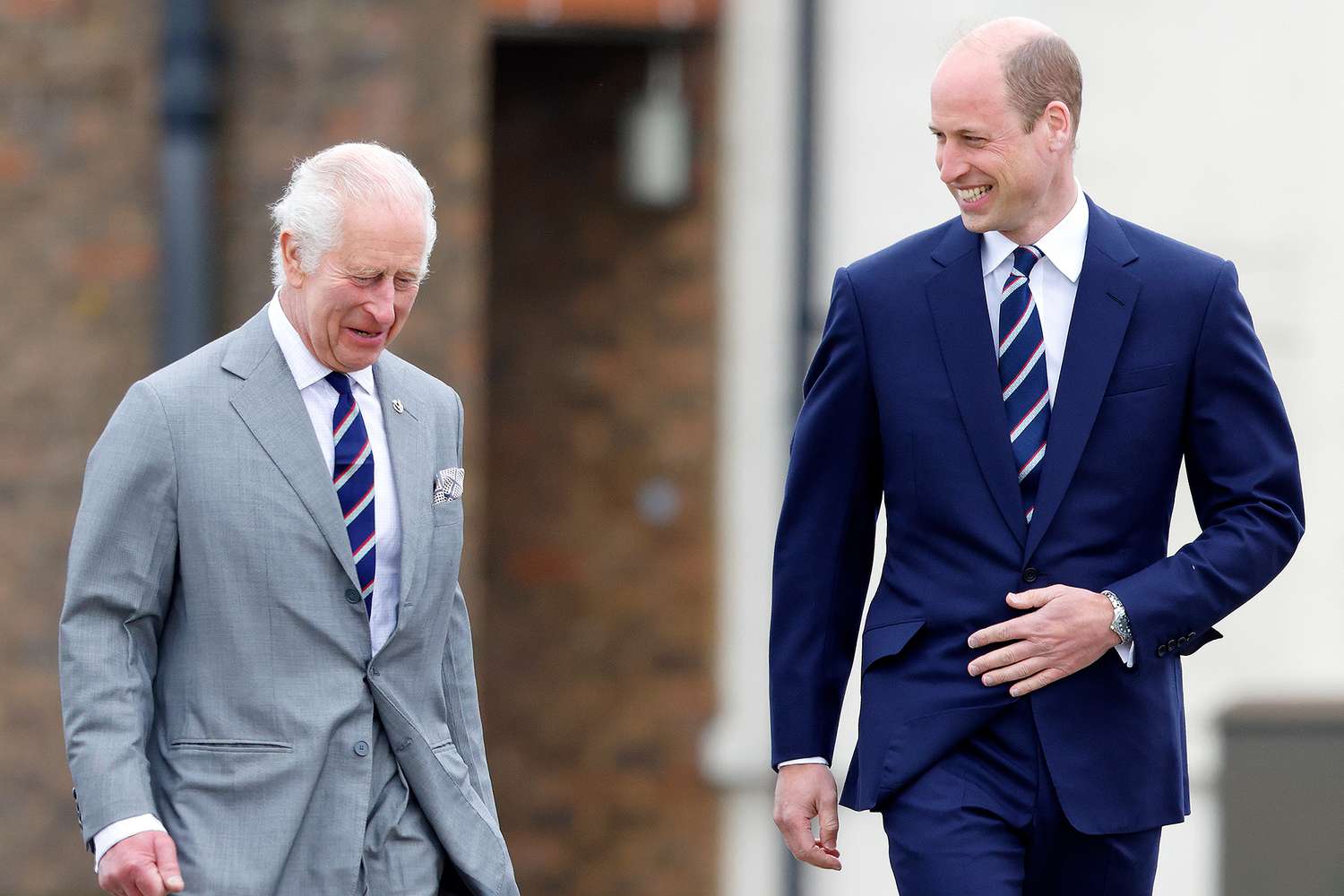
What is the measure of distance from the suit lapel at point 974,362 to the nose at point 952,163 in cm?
19

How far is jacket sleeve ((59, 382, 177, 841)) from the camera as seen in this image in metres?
3.18

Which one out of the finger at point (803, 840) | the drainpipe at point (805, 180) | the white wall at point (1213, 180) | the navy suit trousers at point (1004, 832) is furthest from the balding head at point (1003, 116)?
the drainpipe at point (805, 180)

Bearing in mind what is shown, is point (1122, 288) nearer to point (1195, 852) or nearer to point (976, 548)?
point (976, 548)

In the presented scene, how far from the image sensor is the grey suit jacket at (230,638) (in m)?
3.23

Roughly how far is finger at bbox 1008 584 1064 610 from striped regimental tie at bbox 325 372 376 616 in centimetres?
99

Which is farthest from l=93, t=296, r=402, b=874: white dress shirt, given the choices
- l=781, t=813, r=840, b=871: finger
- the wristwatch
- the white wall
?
the white wall

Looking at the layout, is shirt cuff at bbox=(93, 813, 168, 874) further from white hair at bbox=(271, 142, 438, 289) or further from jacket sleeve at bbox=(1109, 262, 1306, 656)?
jacket sleeve at bbox=(1109, 262, 1306, 656)

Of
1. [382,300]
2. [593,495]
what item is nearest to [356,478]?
[382,300]

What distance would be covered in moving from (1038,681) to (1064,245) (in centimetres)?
71

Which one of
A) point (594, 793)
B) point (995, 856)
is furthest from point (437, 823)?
point (594, 793)

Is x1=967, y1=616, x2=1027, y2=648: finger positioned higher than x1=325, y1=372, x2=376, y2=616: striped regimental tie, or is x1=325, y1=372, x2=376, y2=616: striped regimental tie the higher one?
x1=325, y1=372, x2=376, y2=616: striped regimental tie

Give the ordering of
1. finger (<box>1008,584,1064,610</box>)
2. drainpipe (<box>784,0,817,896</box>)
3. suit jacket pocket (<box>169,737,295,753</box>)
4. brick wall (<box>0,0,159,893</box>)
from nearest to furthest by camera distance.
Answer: suit jacket pocket (<box>169,737,295,753</box>) → finger (<box>1008,584,1064,610</box>) → brick wall (<box>0,0,159,893</box>) → drainpipe (<box>784,0,817,896</box>)

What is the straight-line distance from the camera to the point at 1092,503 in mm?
3439

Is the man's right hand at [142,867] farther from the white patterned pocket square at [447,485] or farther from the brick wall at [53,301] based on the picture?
the brick wall at [53,301]
